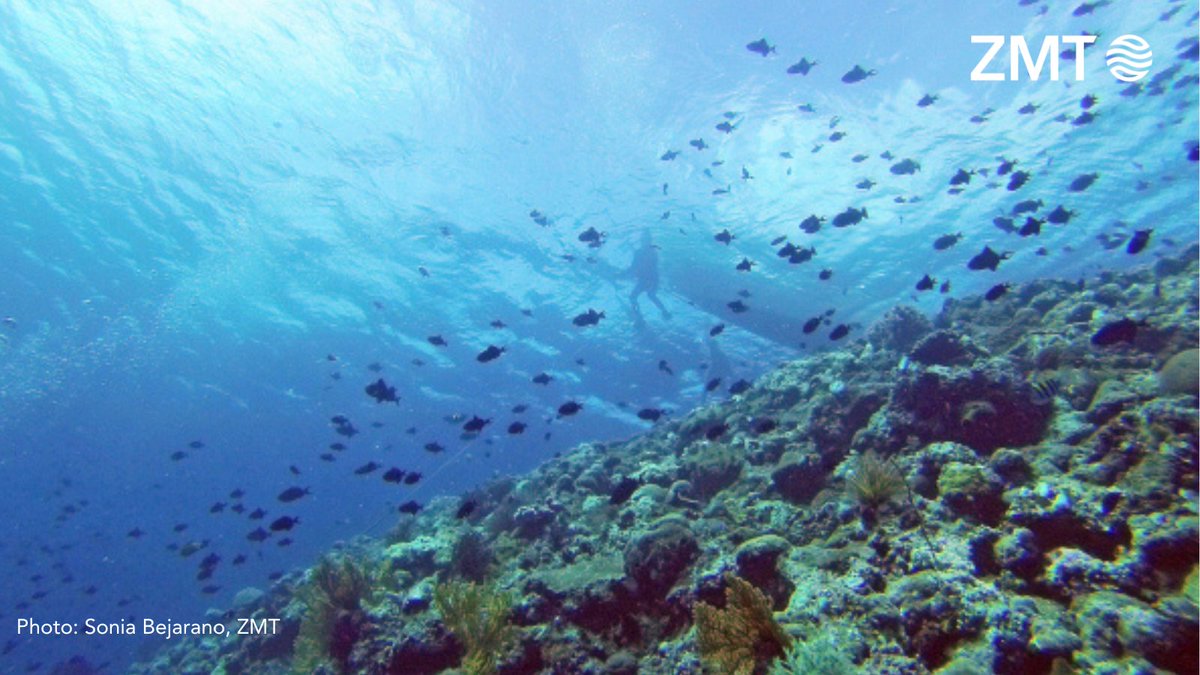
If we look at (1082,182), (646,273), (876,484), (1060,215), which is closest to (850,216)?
(1060,215)

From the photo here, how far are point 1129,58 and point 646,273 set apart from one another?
20.4 m

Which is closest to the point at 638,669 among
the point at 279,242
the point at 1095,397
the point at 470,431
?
the point at 470,431

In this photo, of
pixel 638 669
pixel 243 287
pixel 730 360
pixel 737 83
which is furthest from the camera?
pixel 730 360

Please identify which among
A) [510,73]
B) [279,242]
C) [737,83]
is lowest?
[279,242]

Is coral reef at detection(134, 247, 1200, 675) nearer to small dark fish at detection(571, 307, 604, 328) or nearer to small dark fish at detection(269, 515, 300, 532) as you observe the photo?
small dark fish at detection(269, 515, 300, 532)

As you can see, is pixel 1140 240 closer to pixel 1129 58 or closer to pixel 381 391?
pixel 381 391

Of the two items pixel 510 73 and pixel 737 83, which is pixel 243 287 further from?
pixel 737 83

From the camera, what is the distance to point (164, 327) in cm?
3534

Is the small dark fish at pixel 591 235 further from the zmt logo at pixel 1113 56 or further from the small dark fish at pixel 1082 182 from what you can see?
the zmt logo at pixel 1113 56

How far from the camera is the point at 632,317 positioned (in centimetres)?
3525

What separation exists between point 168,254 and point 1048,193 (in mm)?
43543

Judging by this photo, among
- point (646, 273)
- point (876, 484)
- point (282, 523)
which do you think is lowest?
point (282, 523)

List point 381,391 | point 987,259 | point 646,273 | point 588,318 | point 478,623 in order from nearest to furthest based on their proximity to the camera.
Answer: point 478,623 → point 987,259 → point 381,391 → point 588,318 → point 646,273

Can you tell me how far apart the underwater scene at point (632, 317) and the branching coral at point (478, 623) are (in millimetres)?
48
